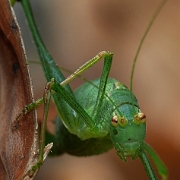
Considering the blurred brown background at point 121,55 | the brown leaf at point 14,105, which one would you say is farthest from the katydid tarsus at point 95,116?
the blurred brown background at point 121,55

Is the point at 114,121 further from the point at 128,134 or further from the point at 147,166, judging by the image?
the point at 147,166

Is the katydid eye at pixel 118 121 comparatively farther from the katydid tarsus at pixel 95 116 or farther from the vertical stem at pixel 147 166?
the vertical stem at pixel 147 166

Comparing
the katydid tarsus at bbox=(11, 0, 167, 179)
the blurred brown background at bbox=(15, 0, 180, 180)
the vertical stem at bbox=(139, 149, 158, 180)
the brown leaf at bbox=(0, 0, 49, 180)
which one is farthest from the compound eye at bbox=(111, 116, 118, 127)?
the blurred brown background at bbox=(15, 0, 180, 180)

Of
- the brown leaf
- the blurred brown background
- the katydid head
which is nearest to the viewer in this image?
the brown leaf

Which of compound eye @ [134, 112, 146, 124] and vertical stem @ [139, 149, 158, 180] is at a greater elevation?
compound eye @ [134, 112, 146, 124]

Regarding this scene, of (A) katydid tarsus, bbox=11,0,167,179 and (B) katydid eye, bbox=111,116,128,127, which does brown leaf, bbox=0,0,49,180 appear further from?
A: (B) katydid eye, bbox=111,116,128,127

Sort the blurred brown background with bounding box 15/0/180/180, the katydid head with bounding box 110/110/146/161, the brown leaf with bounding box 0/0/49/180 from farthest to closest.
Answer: the blurred brown background with bounding box 15/0/180/180 → the katydid head with bounding box 110/110/146/161 → the brown leaf with bounding box 0/0/49/180

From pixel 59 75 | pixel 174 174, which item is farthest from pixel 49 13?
pixel 59 75

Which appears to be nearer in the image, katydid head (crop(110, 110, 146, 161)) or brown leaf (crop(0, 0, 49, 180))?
brown leaf (crop(0, 0, 49, 180))
